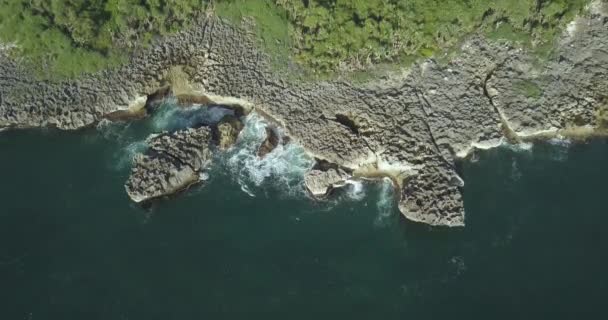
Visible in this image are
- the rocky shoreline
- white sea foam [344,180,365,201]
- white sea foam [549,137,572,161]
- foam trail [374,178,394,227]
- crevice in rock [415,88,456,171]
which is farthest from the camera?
white sea foam [549,137,572,161]

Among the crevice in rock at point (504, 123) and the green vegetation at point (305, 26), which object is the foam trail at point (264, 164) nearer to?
the green vegetation at point (305, 26)

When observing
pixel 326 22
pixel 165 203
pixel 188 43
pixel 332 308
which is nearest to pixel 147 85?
pixel 188 43

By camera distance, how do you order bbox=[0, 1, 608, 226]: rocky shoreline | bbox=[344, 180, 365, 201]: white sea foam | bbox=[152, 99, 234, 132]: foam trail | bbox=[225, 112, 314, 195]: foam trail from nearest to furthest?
bbox=[344, 180, 365, 201]: white sea foam → bbox=[0, 1, 608, 226]: rocky shoreline → bbox=[225, 112, 314, 195]: foam trail → bbox=[152, 99, 234, 132]: foam trail

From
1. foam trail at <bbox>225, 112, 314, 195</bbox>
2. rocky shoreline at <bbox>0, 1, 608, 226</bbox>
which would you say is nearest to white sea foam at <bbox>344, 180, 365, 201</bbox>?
rocky shoreline at <bbox>0, 1, 608, 226</bbox>

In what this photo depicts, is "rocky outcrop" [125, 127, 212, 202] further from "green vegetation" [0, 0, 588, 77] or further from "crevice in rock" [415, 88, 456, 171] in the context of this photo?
"crevice in rock" [415, 88, 456, 171]

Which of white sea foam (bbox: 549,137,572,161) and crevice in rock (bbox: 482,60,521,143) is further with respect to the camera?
crevice in rock (bbox: 482,60,521,143)

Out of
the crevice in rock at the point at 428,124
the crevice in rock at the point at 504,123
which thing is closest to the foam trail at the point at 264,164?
the crevice in rock at the point at 428,124

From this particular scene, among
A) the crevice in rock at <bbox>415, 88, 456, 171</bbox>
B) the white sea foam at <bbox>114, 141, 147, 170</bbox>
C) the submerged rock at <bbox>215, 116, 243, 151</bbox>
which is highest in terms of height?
the crevice in rock at <bbox>415, 88, 456, 171</bbox>

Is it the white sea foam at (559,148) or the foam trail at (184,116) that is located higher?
the white sea foam at (559,148)
